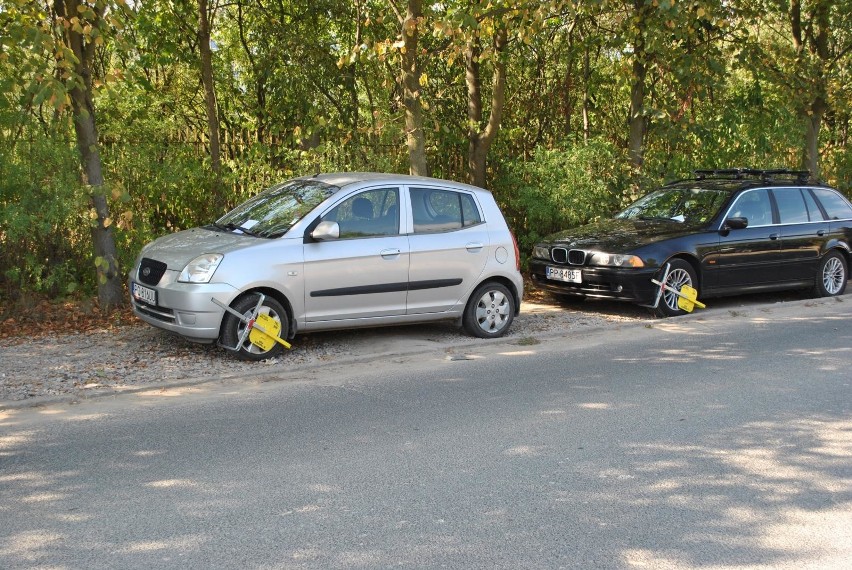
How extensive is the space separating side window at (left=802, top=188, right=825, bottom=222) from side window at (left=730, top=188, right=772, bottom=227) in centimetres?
86

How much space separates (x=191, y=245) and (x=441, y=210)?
2655 mm

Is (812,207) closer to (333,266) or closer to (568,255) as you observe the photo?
(568,255)

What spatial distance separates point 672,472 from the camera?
18.5ft

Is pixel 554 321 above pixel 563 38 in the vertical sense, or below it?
below

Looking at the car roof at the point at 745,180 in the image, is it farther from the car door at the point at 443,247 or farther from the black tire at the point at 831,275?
the car door at the point at 443,247

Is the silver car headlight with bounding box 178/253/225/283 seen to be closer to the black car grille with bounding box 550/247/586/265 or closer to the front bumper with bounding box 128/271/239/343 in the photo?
the front bumper with bounding box 128/271/239/343

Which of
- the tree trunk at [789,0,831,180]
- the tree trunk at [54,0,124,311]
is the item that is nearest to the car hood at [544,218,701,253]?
the tree trunk at [54,0,124,311]

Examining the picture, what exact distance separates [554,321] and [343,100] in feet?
21.2

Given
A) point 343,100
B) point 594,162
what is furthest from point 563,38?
point 343,100

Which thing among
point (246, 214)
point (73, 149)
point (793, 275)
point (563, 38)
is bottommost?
point (793, 275)

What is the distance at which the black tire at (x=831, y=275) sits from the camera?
43.1ft

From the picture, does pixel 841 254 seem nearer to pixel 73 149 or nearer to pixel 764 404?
pixel 764 404

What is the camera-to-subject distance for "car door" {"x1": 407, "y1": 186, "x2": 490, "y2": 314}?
941 centimetres

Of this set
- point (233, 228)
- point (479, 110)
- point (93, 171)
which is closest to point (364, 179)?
point (233, 228)
